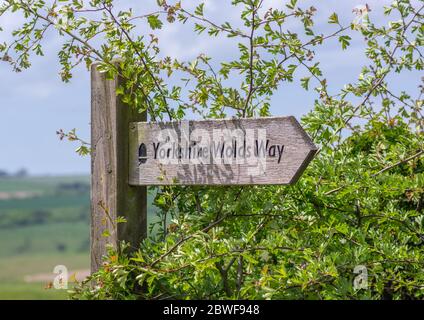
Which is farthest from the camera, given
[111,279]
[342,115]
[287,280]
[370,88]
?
[370,88]

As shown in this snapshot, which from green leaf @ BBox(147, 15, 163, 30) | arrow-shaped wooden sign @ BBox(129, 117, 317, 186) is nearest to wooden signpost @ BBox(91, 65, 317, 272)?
arrow-shaped wooden sign @ BBox(129, 117, 317, 186)

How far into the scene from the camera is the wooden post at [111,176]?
3547mm

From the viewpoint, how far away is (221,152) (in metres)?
3.21

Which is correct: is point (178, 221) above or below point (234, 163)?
below

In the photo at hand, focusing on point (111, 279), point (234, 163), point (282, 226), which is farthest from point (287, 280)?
point (111, 279)

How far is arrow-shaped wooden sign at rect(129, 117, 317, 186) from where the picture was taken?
121 inches

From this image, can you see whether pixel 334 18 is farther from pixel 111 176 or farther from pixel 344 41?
pixel 111 176

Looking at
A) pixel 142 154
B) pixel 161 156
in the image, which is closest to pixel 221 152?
pixel 161 156

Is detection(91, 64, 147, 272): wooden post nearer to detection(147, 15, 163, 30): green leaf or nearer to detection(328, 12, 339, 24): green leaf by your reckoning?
detection(147, 15, 163, 30): green leaf

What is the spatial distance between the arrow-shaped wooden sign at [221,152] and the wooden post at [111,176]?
0.27 ft

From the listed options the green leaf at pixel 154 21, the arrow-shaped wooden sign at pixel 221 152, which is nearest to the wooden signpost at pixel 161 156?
the arrow-shaped wooden sign at pixel 221 152

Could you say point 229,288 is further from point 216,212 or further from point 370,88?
point 370,88

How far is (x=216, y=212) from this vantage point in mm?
3357

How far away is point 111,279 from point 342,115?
4.59 ft
